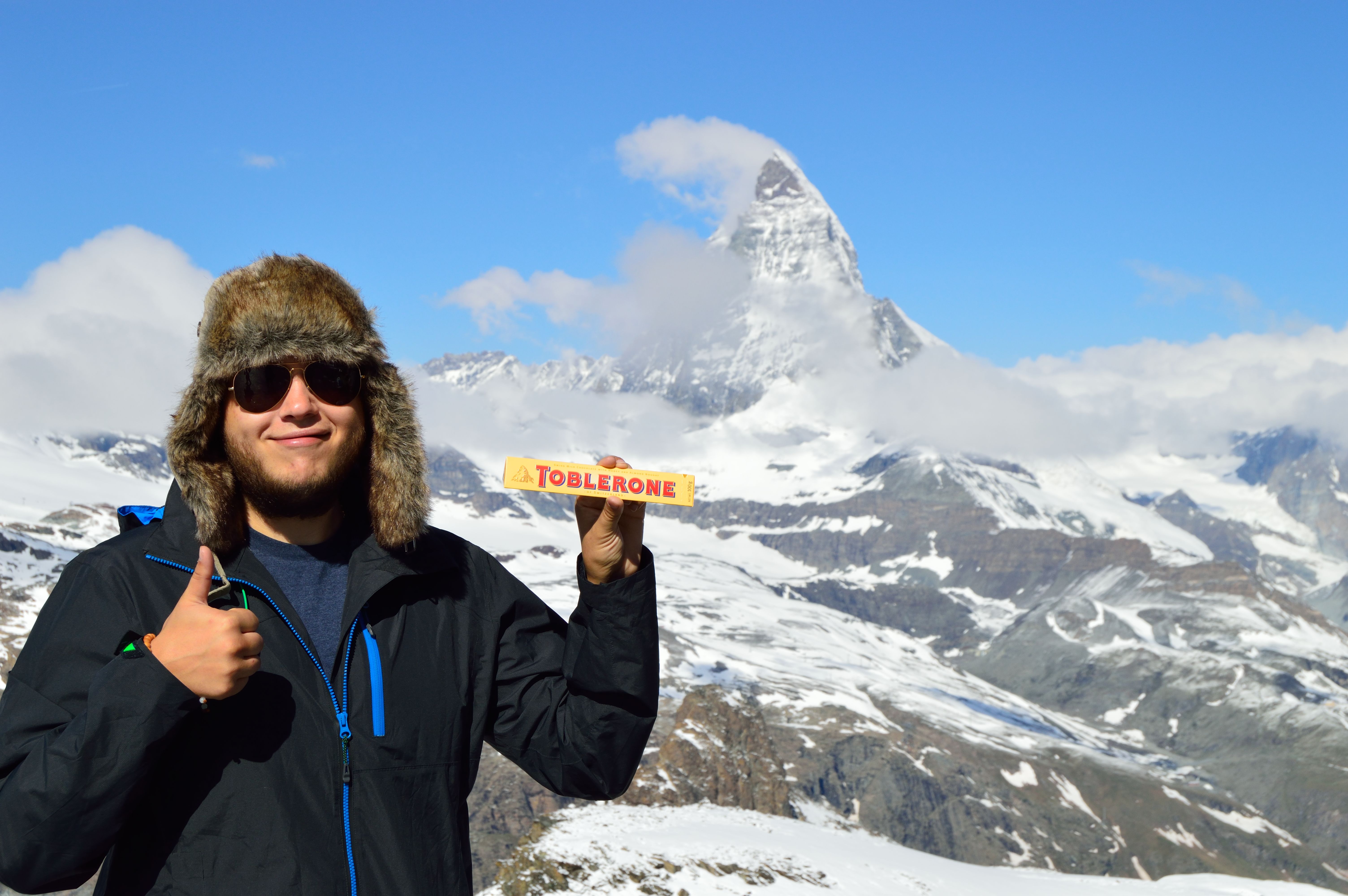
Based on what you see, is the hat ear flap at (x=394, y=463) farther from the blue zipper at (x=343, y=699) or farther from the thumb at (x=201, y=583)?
the thumb at (x=201, y=583)

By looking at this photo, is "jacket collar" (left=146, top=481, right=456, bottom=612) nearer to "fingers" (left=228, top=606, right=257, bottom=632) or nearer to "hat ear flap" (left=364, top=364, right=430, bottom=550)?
"hat ear flap" (left=364, top=364, right=430, bottom=550)

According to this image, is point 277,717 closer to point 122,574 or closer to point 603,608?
point 122,574

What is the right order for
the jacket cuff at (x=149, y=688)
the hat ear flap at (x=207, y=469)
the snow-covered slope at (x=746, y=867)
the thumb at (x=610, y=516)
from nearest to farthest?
the jacket cuff at (x=149, y=688) → the hat ear flap at (x=207, y=469) → the thumb at (x=610, y=516) → the snow-covered slope at (x=746, y=867)

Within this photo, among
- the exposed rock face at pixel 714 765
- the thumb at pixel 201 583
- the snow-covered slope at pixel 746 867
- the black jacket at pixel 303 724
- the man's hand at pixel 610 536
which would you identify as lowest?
the exposed rock face at pixel 714 765

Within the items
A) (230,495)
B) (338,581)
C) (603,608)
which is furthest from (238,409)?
(603,608)

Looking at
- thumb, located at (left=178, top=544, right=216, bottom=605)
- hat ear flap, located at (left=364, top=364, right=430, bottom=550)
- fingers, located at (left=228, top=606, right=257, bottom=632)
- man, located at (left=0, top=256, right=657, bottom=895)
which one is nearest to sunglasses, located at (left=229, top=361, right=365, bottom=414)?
man, located at (left=0, top=256, right=657, bottom=895)

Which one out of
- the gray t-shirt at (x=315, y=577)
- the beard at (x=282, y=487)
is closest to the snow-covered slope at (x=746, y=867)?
the gray t-shirt at (x=315, y=577)

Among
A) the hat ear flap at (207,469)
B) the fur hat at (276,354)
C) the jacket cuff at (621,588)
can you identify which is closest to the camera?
the hat ear flap at (207,469)
